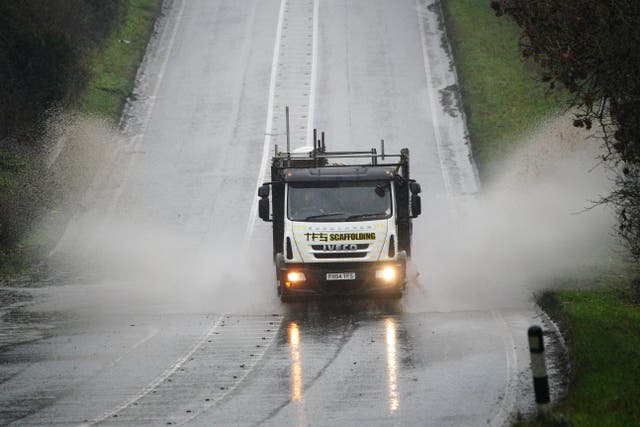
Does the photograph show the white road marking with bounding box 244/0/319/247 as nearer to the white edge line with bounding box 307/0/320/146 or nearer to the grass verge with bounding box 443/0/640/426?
the white edge line with bounding box 307/0/320/146

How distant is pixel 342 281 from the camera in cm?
2184

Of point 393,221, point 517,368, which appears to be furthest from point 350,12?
point 517,368

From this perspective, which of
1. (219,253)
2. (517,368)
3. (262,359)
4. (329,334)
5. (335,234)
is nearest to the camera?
(517,368)

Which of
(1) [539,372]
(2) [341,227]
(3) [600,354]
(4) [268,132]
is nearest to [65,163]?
(4) [268,132]

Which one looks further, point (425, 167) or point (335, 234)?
point (425, 167)

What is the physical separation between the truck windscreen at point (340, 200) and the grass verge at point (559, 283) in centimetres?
349

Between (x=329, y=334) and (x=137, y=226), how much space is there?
1434 centimetres

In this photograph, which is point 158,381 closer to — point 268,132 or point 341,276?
point 341,276

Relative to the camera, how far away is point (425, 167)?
3594 centimetres

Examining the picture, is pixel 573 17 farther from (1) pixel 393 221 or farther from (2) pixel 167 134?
(2) pixel 167 134

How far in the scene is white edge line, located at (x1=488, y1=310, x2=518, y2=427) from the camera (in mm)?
13214

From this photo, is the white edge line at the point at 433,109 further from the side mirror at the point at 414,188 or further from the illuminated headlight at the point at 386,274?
the illuminated headlight at the point at 386,274

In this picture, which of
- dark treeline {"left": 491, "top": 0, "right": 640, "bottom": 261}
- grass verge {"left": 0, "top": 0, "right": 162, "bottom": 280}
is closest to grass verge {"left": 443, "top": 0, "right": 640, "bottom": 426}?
dark treeline {"left": 491, "top": 0, "right": 640, "bottom": 261}

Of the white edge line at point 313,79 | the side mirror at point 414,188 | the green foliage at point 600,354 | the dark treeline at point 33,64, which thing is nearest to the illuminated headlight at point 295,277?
the side mirror at point 414,188
